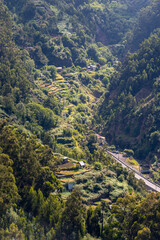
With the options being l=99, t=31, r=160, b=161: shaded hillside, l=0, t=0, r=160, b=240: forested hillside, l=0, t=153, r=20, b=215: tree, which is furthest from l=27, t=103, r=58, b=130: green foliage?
l=0, t=153, r=20, b=215: tree

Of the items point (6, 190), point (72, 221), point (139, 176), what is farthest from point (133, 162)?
point (6, 190)

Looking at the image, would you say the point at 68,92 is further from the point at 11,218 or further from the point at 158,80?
the point at 11,218

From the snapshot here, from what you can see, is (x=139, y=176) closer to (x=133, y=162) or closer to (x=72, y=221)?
(x=133, y=162)

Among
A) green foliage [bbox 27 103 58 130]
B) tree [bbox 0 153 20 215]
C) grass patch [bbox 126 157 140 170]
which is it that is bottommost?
grass patch [bbox 126 157 140 170]

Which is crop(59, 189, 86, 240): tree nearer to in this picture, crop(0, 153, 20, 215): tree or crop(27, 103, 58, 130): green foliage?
crop(0, 153, 20, 215): tree

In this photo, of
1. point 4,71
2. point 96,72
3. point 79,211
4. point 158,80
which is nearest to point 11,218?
point 79,211
